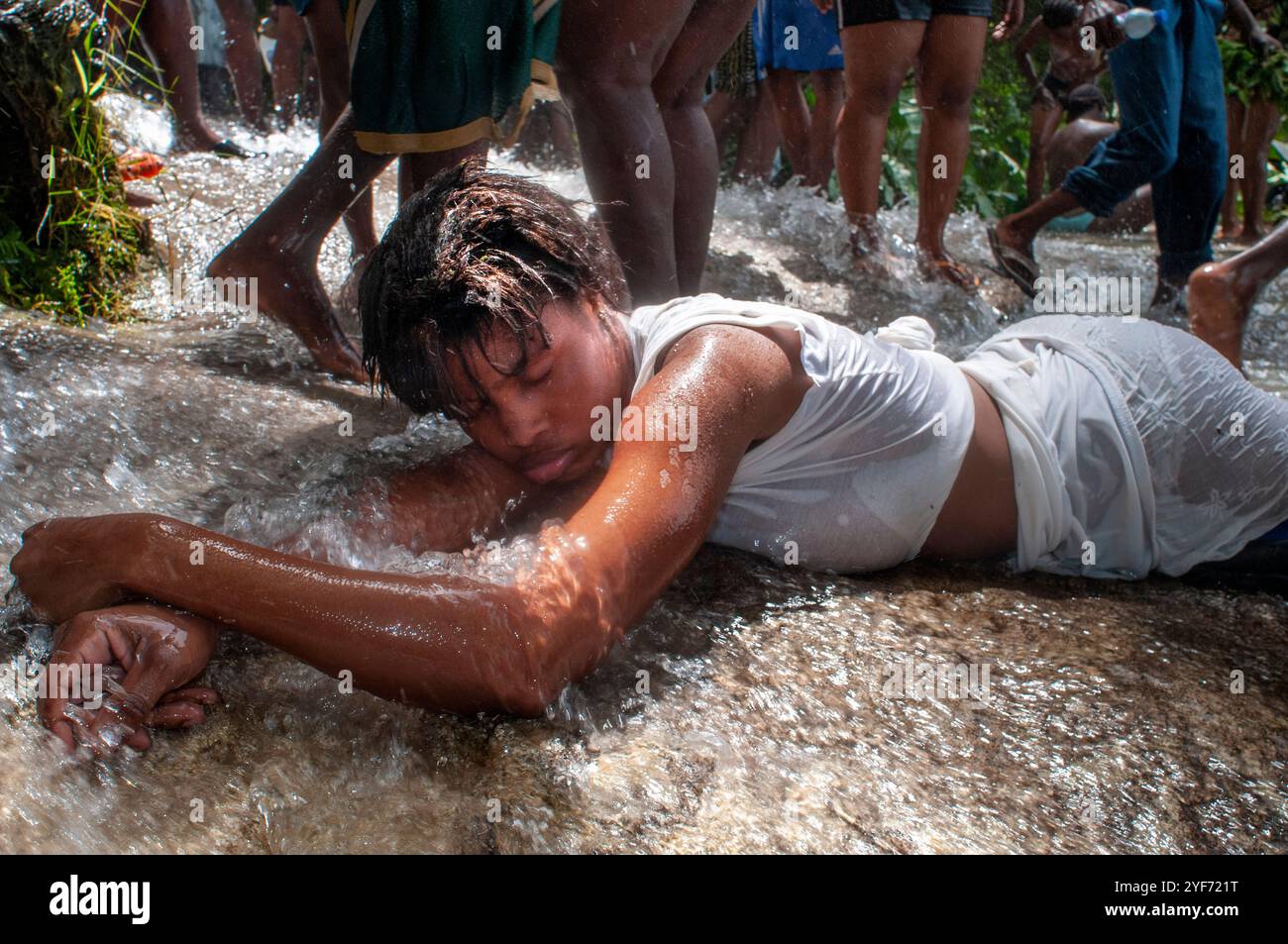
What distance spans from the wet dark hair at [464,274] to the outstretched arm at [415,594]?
0.38 meters

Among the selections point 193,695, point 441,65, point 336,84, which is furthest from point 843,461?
point 336,84

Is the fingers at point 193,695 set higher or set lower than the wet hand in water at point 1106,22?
lower

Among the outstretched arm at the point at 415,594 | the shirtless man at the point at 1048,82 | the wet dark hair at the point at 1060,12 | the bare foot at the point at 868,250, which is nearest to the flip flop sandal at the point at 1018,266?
the bare foot at the point at 868,250

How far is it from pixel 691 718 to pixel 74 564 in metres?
0.87

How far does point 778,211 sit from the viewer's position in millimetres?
5387

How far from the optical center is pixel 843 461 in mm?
2084

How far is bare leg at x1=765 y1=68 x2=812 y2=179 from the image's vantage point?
5.79 m

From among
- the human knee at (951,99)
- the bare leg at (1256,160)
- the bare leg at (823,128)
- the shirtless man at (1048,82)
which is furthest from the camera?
the bare leg at (1256,160)

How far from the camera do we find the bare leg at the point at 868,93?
167 inches

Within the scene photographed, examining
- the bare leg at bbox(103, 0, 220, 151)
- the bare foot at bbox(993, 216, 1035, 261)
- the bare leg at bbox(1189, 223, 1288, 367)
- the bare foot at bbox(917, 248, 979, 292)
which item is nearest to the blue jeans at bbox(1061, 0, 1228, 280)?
the bare foot at bbox(993, 216, 1035, 261)

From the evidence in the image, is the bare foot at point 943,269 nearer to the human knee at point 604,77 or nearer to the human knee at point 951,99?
the human knee at point 951,99

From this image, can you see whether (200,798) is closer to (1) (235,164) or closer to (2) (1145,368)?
(2) (1145,368)

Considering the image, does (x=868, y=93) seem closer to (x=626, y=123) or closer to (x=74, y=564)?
(x=626, y=123)
